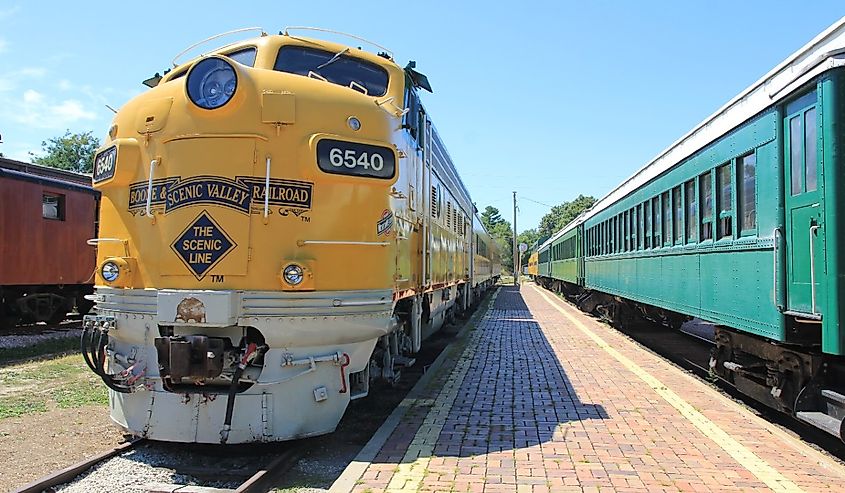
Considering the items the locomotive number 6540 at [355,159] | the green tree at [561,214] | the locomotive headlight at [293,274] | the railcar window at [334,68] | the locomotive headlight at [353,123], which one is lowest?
the locomotive headlight at [293,274]

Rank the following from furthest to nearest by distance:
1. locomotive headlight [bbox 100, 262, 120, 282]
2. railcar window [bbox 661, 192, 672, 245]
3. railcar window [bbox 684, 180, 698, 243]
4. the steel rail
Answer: railcar window [bbox 661, 192, 672, 245], railcar window [bbox 684, 180, 698, 243], locomotive headlight [bbox 100, 262, 120, 282], the steel rail

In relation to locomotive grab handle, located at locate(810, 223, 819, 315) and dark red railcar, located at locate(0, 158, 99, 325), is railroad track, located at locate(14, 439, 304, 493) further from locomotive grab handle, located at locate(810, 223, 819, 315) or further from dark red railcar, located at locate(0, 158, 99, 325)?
dark red railcar, located at locate(0, 158, 99, 325)

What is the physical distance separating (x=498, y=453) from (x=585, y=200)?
298 feet

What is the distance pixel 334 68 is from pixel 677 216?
5.21 m

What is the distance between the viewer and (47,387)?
804cm

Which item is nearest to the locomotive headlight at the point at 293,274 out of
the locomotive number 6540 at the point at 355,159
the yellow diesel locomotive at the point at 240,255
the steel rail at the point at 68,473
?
the yellow diesel locomotive at the point at 240,255

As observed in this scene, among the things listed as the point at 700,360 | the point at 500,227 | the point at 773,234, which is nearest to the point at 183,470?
the point at 773,234

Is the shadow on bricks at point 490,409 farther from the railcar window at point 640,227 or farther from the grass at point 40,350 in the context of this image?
the grass at point 40,350

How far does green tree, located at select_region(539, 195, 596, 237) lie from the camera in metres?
Answer: 89.9

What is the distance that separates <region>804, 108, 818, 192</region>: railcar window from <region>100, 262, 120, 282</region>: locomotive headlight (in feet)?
17.9

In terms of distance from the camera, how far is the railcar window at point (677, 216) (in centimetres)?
857

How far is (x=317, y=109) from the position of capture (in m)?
5.25

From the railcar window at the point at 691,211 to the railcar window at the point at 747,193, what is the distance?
1.40 metres

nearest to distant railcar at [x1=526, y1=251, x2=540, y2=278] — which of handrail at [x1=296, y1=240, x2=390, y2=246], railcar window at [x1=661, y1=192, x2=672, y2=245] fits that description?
railcar window at [x1=661, y1=192, x2=672, y2=245]
